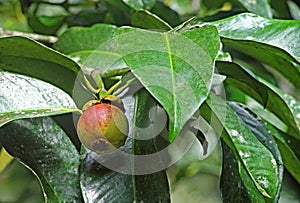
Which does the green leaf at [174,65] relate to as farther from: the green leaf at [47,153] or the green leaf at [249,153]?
the green leaf at [47,153]

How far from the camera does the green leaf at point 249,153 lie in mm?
656

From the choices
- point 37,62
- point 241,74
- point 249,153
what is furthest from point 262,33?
point 37,62

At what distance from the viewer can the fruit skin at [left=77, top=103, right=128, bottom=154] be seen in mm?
659

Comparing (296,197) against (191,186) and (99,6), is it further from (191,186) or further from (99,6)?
(191,186)

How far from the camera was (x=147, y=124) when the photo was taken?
0.74 m

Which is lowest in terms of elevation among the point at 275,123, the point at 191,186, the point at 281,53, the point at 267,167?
the point at 191,186

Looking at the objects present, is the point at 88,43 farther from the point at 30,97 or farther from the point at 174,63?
the point at 174,63

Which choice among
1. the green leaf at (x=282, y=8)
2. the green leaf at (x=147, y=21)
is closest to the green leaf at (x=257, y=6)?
the green leaf at (x=282, y=8)

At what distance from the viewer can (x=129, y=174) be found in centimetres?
73

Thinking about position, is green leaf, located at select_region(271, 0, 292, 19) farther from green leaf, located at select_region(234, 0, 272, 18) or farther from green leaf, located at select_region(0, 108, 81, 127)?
green leaf, located at select_region(0, 108, 81, 127)

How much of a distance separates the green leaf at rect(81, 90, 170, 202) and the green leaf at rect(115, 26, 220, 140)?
0.46ft

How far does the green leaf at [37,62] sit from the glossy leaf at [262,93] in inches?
8.3

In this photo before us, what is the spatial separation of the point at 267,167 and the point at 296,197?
384mm

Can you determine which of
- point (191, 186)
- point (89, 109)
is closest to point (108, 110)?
point (89, 109)
